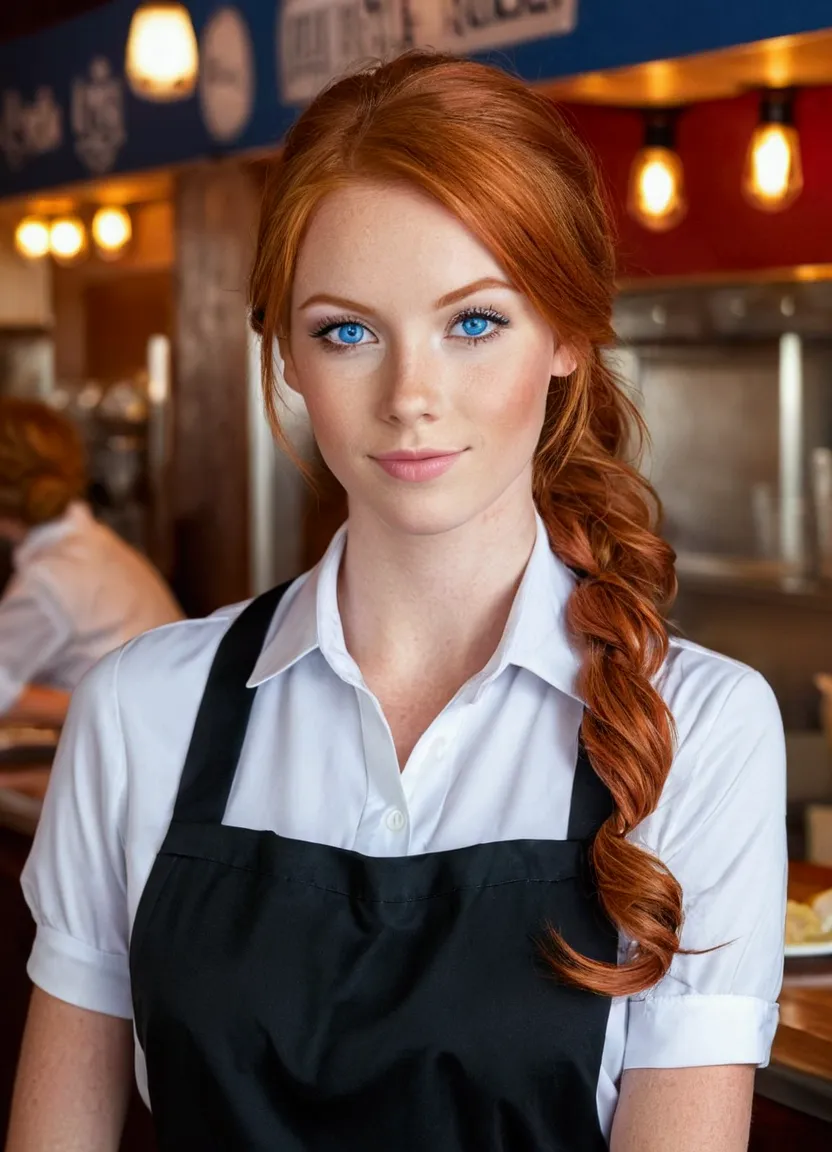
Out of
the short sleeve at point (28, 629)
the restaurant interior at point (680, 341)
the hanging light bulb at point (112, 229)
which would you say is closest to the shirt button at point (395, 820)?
Result: the restaurant interior at point (680, 341)

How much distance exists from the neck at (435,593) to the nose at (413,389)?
0.16 meters

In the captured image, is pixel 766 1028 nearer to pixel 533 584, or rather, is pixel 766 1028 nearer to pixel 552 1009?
pixel 552 1009

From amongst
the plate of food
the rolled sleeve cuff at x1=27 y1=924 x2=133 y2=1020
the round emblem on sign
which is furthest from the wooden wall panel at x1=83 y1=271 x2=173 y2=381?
the rolled sleeve cuff at x1=27 y1=924 x2=133 y2=1020

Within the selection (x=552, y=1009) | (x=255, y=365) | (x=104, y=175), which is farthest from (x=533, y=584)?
(x=104, y=175)

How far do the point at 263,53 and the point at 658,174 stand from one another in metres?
1.18

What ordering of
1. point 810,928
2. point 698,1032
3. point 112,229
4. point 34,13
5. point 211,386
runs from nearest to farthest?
point 698,1032
point 810,928
point 211,386
point 112,229
point 34,13

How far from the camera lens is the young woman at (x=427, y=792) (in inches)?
53.3

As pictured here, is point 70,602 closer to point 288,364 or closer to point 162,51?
point 162,51

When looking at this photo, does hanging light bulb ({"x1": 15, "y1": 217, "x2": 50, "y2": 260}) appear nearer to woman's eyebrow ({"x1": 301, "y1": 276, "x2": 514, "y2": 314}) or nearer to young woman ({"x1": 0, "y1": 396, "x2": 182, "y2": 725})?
young woman ({"x1": 0, "y1": 396, "x2": 182, "y2": 725})

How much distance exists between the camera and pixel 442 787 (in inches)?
58.0

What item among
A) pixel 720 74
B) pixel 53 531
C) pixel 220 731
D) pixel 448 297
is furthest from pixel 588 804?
pixel 53 531

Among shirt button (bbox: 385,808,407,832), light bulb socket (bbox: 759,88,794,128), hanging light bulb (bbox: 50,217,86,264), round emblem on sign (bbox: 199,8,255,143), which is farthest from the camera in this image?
hanging light bulb (bbox: 50,217,86,264)

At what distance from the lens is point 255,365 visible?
505 centimetres

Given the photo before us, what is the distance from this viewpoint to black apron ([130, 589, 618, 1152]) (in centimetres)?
135
